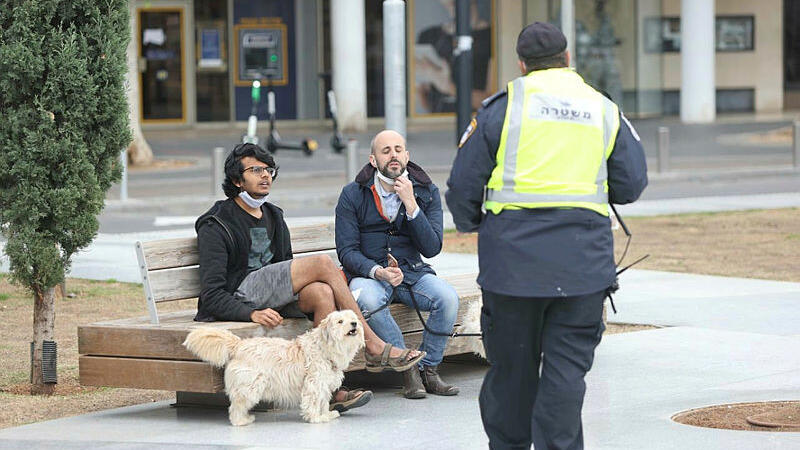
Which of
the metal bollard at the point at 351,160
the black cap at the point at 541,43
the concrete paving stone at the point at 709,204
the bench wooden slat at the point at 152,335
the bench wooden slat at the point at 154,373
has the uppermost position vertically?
the black cap at the point at 541,43

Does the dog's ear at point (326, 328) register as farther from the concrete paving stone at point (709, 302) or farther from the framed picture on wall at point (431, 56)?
the framed picture on wall at point (431, 56)

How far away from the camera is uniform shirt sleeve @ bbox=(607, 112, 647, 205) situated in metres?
4.92

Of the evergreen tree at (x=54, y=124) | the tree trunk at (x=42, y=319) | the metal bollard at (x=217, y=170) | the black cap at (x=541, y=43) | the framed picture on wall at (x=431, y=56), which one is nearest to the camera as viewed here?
the black cap at (x=541, y=43)

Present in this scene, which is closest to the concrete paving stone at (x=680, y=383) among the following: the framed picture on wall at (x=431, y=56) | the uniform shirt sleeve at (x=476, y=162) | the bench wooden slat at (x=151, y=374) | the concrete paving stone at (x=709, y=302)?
the concrete paving stone at (x=709, y=302)

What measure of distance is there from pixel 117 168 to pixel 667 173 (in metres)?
15.1

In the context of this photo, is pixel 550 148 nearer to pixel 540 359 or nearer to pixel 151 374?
pixel 540 359

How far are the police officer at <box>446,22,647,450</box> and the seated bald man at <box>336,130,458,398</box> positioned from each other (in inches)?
81.7

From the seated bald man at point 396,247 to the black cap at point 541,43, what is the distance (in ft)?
7.21

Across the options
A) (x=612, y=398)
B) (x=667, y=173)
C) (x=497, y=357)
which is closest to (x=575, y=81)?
(x=497, y=357)

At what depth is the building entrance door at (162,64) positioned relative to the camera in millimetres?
33562

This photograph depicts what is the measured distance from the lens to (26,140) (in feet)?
24.4

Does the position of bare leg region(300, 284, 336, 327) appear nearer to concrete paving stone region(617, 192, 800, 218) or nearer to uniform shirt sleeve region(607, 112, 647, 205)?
uniform shirt sleeve region(607, 112, 647, 205)

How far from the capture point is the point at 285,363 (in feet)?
21.1

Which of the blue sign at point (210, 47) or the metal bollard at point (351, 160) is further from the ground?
the blue sign at point (210, 47)
